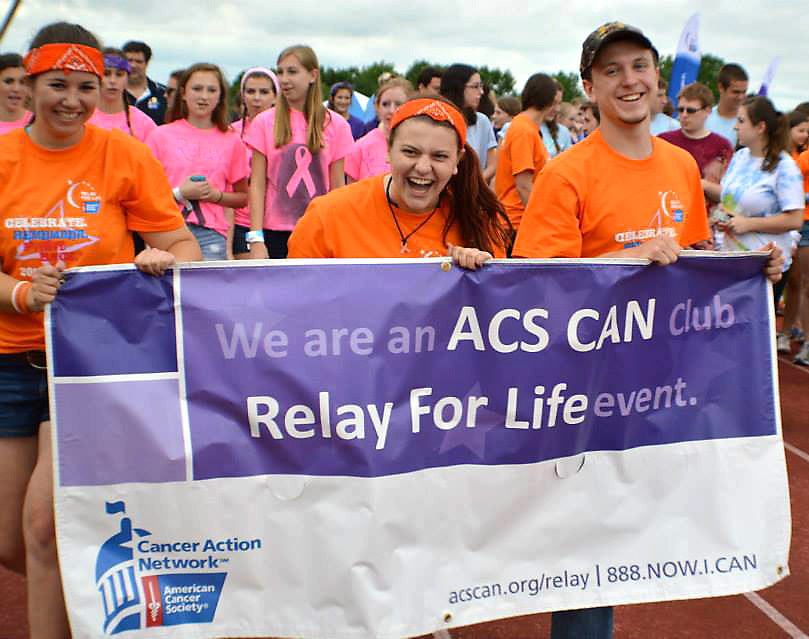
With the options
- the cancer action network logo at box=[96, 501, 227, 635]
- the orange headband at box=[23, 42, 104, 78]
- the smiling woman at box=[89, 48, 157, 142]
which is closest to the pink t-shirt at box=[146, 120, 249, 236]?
the smiling woman at box=[89, 48, 157, 142]

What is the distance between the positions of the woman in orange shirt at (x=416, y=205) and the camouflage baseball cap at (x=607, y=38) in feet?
1.56

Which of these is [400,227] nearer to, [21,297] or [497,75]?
[21,297]

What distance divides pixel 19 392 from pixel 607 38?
223 cm

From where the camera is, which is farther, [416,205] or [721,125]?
[721,125]

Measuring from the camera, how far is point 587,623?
301 cm

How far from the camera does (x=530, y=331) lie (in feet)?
9.61

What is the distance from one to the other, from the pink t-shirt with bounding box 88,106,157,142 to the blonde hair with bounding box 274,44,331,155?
0.83 m

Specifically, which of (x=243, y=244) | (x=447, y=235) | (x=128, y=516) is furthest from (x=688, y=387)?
(x=243, y=244)

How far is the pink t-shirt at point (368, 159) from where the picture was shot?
6906mm

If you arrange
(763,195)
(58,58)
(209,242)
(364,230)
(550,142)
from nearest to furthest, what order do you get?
(58,58), (364,230), (209,242), (763,195), (550,142)

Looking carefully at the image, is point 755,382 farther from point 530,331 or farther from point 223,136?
point 223,136

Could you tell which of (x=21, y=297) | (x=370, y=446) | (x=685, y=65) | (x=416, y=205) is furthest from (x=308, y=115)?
(x=685, y=65)

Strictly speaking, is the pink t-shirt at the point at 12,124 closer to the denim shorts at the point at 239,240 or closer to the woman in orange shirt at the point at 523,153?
the denim shorts at the point at 239,240

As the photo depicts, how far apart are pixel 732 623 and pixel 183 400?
8.36 feet
